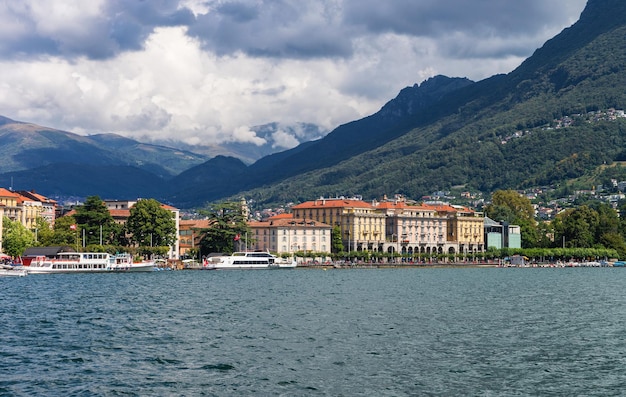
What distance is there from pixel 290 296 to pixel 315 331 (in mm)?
28747

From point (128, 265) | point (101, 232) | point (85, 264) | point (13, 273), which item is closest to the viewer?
point (13, 273)

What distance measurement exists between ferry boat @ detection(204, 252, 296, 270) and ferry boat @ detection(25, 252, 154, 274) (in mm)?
13265

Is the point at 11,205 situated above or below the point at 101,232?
above

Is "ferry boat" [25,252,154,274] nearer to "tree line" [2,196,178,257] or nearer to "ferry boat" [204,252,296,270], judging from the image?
"tree line" [2,196,178,257]

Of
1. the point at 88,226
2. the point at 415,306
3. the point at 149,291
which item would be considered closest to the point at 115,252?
the point at 88,226

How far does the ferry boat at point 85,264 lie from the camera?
125 meters

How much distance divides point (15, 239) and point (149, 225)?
66.9 feet

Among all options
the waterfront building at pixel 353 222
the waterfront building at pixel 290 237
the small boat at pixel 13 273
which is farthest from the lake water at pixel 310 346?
the waterfront building at pixel 353 222

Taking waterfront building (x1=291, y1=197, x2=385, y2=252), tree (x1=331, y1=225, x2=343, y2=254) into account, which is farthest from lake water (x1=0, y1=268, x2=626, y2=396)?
waterfront building (x1=291, y1=197, x2=385, y2=252)

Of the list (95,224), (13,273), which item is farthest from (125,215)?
(13,273)

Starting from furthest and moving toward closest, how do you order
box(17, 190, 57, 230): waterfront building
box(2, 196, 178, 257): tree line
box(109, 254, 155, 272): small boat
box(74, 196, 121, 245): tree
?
box(17, 190, 57, 230): waterfront building < box(74, 196, 121, 245): tree < box(2, 196, 178, 257): tree line < box(109, 254, 155, 272): small boat

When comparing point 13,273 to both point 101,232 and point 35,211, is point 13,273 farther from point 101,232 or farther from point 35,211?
point 35,211

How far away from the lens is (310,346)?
144 ft

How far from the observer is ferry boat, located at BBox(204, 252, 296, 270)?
484ft
